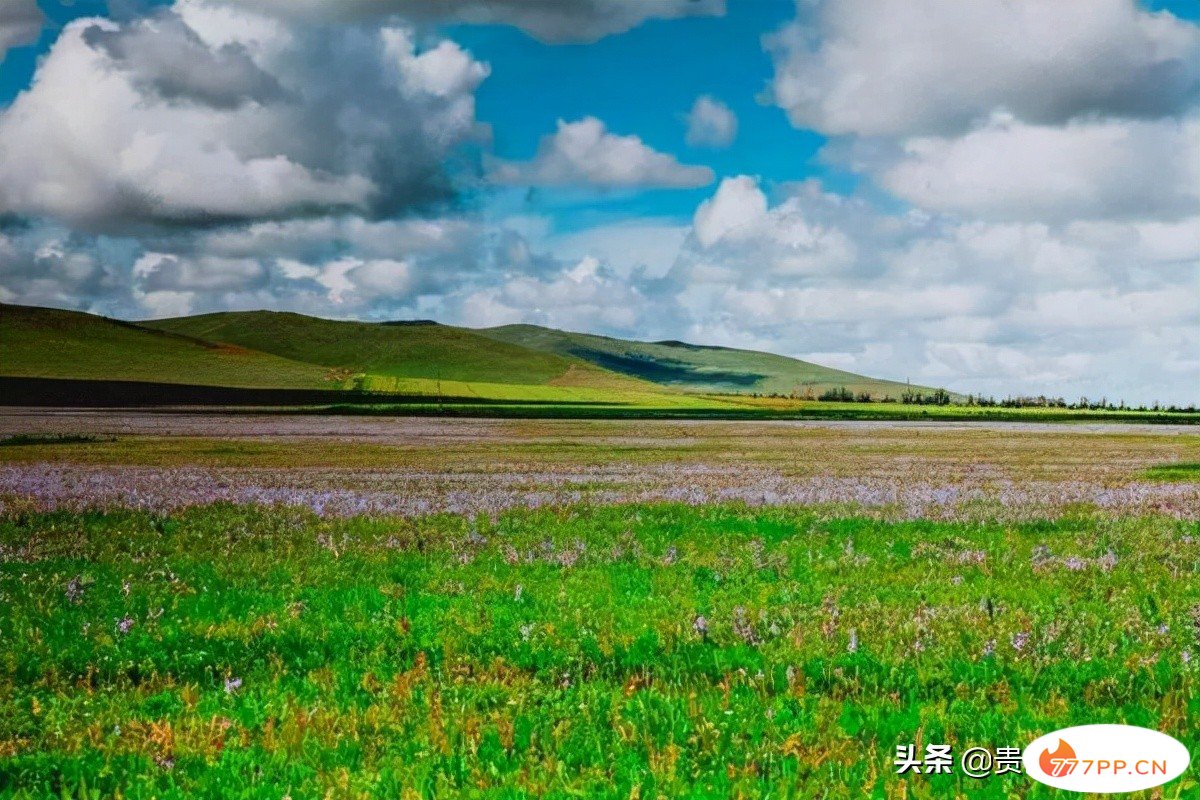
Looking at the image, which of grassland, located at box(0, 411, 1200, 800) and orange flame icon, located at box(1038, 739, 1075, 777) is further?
grassland, located at box(0, 411, 1200, 800)

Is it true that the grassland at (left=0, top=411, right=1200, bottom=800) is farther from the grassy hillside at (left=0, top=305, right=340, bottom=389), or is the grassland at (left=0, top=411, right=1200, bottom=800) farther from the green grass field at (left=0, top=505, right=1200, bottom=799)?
the grassy hillside at (left=0, top=305, right=340, bottom=389)

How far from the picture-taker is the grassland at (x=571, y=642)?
5.67 meters

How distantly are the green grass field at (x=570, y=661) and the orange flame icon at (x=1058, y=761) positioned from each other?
181 mm

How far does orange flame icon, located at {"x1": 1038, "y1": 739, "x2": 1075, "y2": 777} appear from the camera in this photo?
208 inches

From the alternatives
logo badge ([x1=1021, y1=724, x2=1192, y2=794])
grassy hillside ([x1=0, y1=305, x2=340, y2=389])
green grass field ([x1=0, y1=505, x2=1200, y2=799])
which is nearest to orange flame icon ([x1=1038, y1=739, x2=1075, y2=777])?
logo badge ([x1=1021, y1=724, x2=1192, y2=794])

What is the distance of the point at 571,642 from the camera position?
27.9ft

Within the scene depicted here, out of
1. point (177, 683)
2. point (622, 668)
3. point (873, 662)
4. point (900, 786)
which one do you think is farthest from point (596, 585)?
point (900, 786)

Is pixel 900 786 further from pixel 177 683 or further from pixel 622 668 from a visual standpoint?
pixel 177 683

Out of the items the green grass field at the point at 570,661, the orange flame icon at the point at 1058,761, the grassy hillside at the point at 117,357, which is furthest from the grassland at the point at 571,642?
the grassy hillside at the point at 117,357

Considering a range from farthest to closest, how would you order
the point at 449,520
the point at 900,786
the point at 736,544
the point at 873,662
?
the point at 449,520
the point at 736,544
the point at 873,662
the point at 900,786

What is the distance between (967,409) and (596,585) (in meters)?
157

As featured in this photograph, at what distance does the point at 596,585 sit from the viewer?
11102mm

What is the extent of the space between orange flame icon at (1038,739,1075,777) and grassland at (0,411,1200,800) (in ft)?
0.64

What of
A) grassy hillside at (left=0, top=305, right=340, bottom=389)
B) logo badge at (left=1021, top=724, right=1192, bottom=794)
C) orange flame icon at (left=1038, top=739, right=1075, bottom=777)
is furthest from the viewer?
grassy hillside at (left=0, top=305, right=340, bottom=389)
